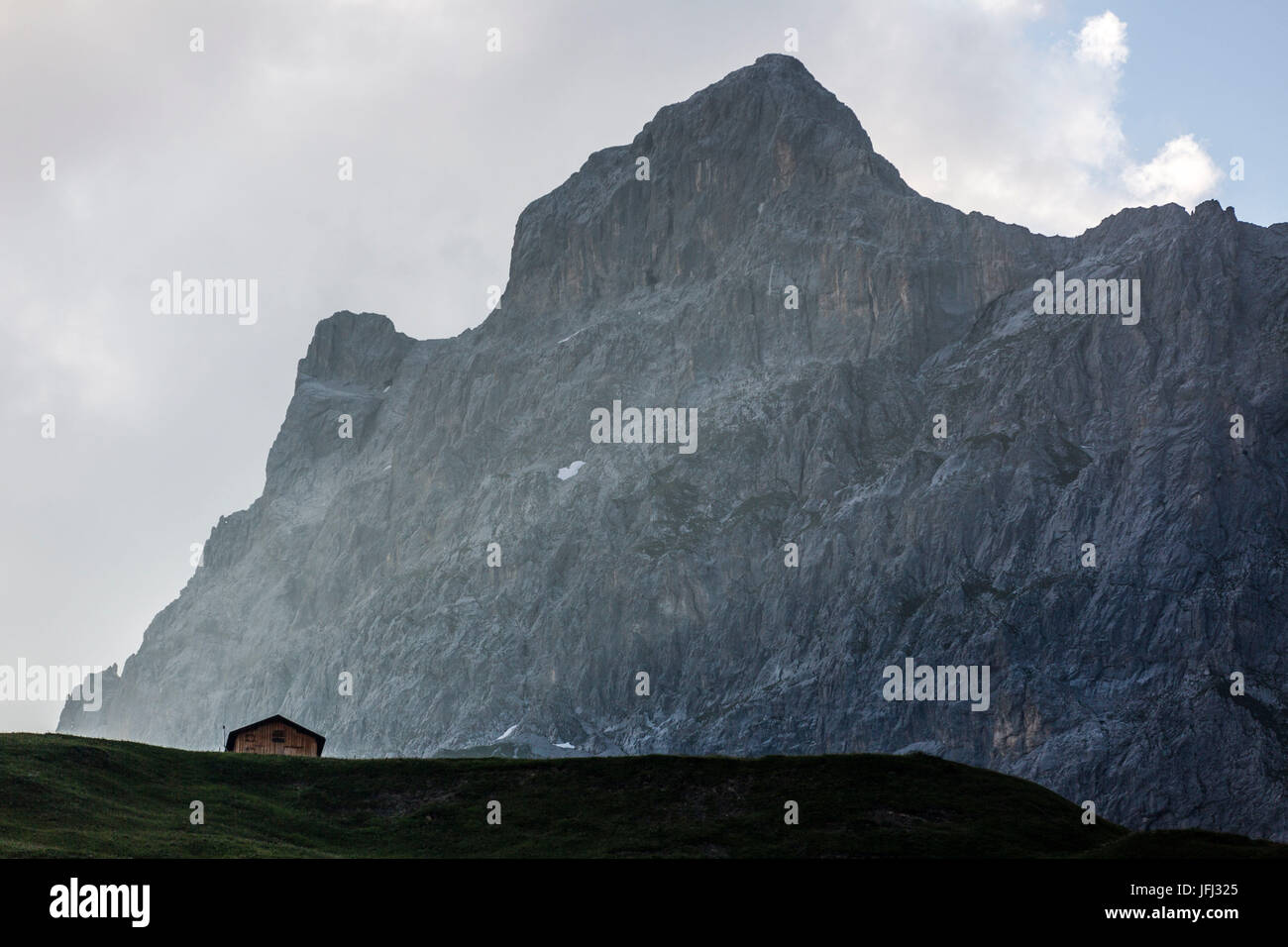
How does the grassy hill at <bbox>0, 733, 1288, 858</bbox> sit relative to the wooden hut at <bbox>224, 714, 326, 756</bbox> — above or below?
below

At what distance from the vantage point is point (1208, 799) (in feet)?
656

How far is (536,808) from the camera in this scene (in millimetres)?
72125

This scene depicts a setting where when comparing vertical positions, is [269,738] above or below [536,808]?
above

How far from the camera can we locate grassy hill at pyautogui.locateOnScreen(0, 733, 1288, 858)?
6334cm

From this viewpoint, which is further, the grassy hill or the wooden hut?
the wooden hut

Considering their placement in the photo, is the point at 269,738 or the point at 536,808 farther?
the point at 269,738

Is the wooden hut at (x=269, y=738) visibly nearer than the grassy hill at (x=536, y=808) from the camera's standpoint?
No

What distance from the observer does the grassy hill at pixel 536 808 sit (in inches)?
2494

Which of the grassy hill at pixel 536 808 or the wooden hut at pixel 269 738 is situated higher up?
the wooden hut at pixel 269 738
